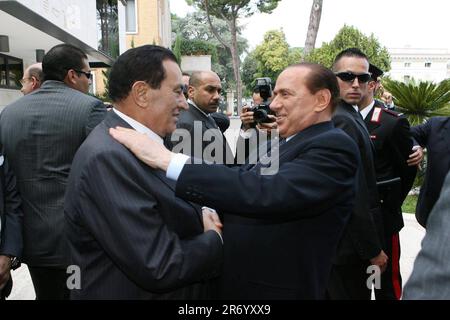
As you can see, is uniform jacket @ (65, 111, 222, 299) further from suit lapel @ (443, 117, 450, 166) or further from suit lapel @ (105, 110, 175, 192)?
suit lapel @ (443, 117, 450, 166)

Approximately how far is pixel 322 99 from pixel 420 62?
100668 millimetres

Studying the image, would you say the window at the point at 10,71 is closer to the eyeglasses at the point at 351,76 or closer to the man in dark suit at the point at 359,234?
the eyeglasses at the point at 351,76

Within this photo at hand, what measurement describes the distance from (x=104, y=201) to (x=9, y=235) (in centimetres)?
146

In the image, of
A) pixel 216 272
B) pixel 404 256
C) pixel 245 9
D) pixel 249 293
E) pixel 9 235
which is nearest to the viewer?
pixel 216 272

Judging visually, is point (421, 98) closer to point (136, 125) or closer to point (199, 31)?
point (136, 125)

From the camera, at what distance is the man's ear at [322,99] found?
7.31ft

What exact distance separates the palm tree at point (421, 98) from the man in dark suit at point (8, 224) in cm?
708

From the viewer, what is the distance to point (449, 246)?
1004mm

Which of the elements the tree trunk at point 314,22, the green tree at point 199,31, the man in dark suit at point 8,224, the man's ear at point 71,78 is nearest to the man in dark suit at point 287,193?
the man in dark suit at point 8,224

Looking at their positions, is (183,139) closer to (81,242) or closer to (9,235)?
(9,235)

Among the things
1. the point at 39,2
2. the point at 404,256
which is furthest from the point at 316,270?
the point at 39,2

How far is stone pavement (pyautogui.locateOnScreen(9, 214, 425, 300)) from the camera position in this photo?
178 inches

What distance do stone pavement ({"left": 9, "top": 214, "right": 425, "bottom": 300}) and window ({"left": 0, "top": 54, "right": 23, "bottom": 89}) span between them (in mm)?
9497

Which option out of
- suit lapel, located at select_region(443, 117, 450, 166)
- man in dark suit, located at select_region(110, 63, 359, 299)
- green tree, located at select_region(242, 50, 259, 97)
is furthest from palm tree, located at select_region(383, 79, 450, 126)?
green tree, located at select_region(242, 50, 259, 97)
